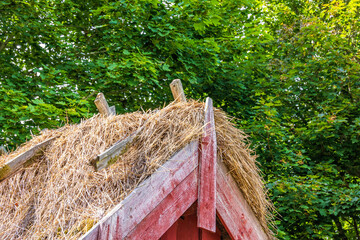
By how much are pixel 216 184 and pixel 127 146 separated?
723 millimetres

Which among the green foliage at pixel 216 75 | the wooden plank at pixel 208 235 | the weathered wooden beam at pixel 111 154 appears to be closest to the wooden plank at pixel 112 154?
the weathered wooden beam at pixel 111 154

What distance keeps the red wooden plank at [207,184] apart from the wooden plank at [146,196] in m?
0.07

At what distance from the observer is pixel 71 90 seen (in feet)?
22.2

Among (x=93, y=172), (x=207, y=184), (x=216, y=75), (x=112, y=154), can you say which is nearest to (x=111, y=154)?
(x=112, y=154)

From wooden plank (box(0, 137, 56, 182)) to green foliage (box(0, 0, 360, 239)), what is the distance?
3.10 meters

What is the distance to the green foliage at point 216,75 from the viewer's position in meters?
6.39

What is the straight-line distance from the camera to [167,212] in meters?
2.00

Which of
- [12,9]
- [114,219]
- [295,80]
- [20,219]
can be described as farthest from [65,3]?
[114,219]

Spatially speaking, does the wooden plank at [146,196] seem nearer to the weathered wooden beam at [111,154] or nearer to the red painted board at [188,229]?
Answer: the weathered wooden beam at [111,154]

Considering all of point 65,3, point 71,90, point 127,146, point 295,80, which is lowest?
point 295,80

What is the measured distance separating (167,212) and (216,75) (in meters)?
6.57

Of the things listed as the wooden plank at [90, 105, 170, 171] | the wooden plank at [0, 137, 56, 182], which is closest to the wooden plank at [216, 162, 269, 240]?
the wooden plank at [90, 105, 170, 171]

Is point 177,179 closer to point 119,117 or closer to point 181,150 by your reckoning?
point 181,150

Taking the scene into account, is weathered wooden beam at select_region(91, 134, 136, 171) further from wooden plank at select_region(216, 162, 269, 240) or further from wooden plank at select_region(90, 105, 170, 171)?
wooden plank at select_region(216, 162, 269, 240)
